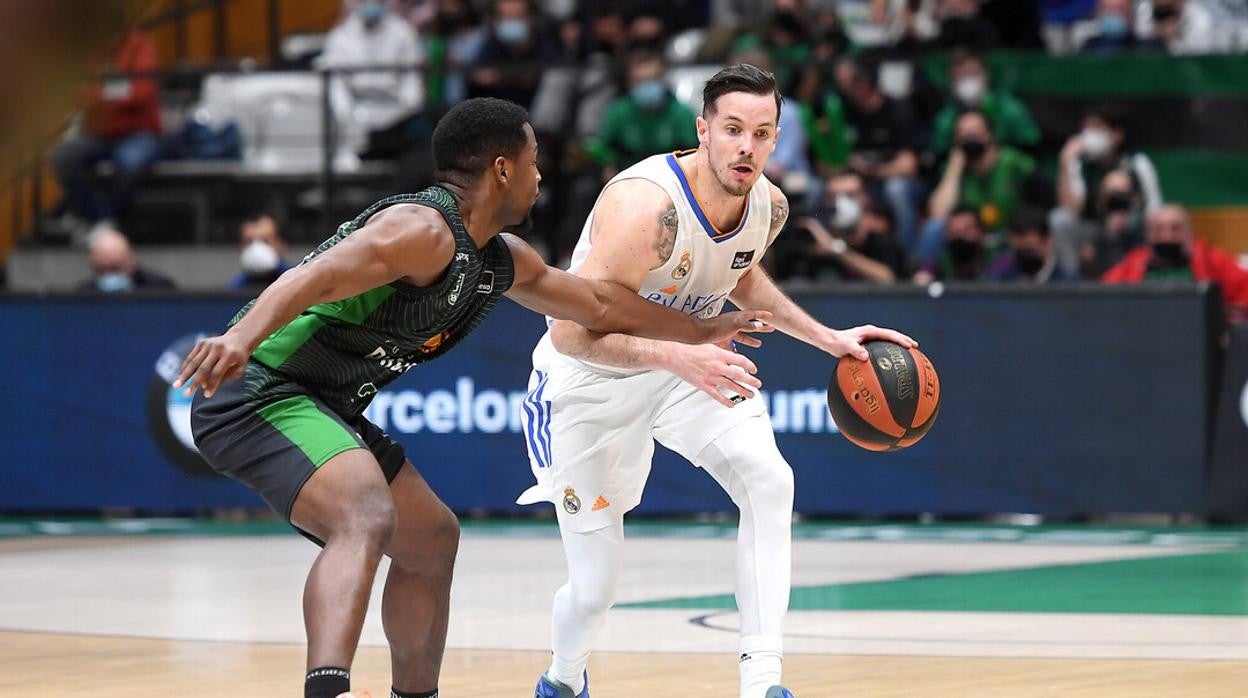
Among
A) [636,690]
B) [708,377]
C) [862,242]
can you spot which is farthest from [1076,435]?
[708,377]

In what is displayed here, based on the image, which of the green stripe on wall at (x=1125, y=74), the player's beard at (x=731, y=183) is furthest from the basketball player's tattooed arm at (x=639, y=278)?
the green stripe on wall at (x=1125, y=74)

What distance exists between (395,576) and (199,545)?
7340 mm

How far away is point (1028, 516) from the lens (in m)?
12.6

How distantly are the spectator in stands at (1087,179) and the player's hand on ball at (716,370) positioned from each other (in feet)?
30.2

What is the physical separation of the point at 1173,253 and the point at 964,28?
11.3 ft

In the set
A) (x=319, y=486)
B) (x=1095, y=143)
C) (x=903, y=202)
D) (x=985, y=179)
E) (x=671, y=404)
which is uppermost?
(x=1095, y=143)

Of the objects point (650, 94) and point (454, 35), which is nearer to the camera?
point (650, 94)

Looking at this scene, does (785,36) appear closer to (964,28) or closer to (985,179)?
(964,28)

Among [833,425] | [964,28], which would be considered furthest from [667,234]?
[964,28]

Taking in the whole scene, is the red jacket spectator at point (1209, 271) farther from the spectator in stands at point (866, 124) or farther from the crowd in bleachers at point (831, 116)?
the spectator in stands at point (866, 124)

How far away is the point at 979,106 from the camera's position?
14719 millimetres

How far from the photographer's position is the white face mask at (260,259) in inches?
547

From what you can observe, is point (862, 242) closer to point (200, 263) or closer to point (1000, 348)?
point (1000, 348)

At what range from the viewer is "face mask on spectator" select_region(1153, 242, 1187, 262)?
12984mm
